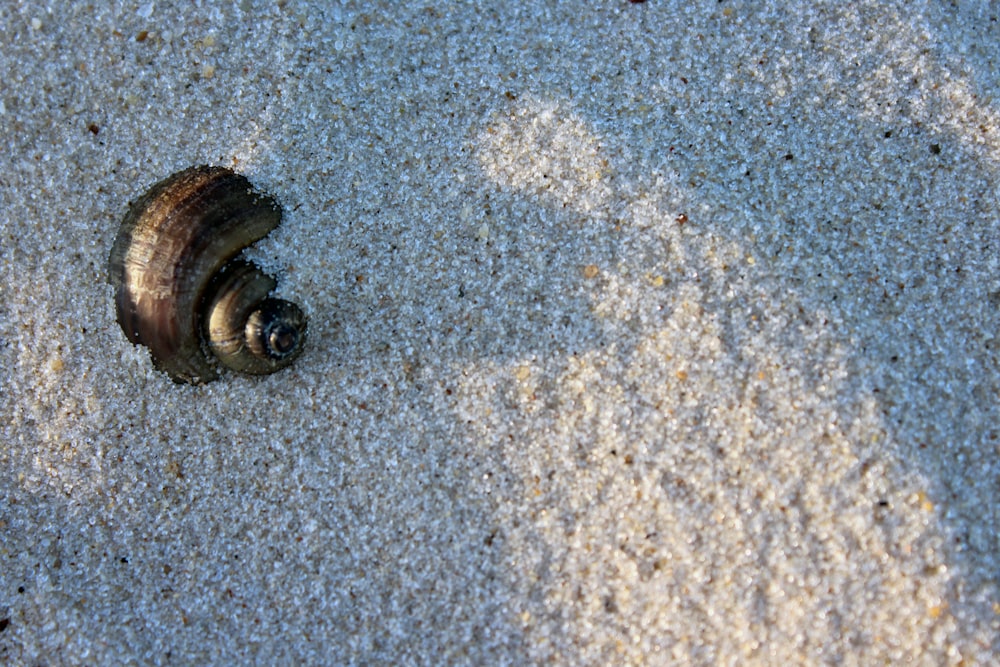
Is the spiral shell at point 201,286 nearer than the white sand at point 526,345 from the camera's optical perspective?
No

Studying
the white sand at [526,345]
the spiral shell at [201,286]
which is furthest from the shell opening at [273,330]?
the white sand at [526,345]

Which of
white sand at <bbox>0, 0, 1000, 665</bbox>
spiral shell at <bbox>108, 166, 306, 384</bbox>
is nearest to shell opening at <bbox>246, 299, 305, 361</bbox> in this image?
spiral shell at <bbox>108, 166, 306, 384</bbox>

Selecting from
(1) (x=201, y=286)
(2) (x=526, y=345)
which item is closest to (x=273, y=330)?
(1) (x=201, y=286)

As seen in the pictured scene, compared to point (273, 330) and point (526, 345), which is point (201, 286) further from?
point (526, 345)

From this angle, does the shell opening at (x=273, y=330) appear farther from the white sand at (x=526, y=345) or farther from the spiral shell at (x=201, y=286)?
the white sand at (x=526, y=345)

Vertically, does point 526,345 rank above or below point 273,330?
above
